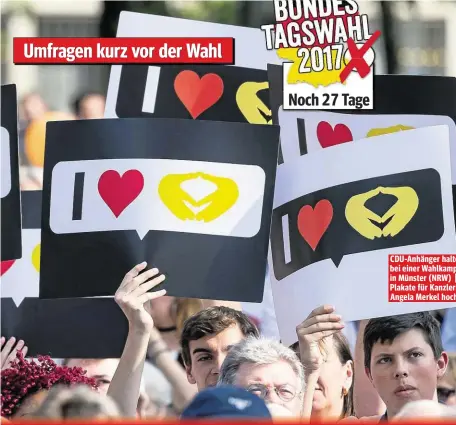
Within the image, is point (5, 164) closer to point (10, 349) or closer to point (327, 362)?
point (10, 349)

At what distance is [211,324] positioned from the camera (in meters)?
5.32

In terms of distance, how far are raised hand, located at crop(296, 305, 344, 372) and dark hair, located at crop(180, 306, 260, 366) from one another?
26 cm

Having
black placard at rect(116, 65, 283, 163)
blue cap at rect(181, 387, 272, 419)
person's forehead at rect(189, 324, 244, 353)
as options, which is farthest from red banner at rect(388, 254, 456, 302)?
blue cap at rect(181, 387, 272, 419)

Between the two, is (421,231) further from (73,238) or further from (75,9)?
(75,9)

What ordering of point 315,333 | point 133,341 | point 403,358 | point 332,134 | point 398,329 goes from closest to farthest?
point 133,341
point 315,333
point 403,358
point 398,329
point 332,134

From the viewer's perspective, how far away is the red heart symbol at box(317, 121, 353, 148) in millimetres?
5898

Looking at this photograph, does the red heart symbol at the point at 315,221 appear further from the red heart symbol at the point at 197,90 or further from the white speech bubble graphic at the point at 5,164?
the white speech bubble graphic at the point at 5,164

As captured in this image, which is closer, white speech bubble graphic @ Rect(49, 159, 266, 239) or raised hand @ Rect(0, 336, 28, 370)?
white speech bubble graphic @ Rect(49, 159, 266, 239)

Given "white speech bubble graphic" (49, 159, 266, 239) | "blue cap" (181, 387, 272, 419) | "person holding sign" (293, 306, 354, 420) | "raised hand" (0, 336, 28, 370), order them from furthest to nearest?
1. "raised hand" (0, 336, 28, 370)
2. "white speech bubble graphic" (49, 159, 266, 239)
3. "person holding sign" (293, 306, 354, 420)
4. "blue cap" (181, 387, 272, 419)

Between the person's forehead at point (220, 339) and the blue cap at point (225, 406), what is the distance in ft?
6.10

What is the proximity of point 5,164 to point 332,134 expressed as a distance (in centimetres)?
144

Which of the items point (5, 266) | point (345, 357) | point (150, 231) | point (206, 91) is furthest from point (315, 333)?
point (5, 266)

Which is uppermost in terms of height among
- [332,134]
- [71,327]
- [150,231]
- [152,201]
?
[332,134]

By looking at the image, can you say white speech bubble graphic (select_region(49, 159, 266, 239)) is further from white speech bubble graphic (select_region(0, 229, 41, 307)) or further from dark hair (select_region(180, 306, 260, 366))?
Answer: white speech bubble graphic (select_region(0, 229, 41, 307))
